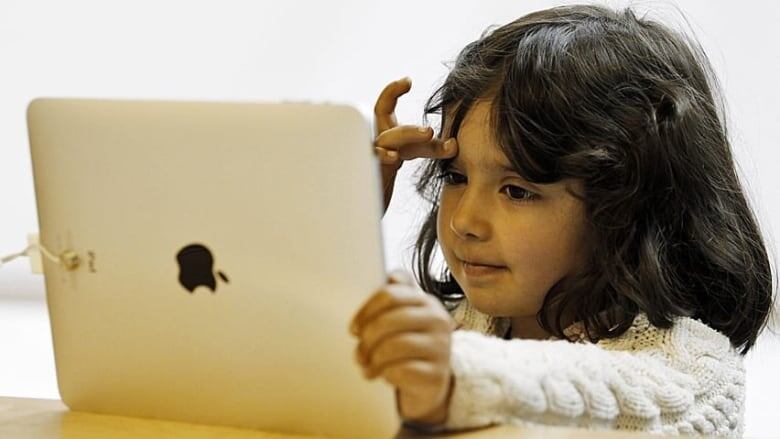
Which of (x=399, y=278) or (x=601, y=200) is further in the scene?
(x=601, y=200)

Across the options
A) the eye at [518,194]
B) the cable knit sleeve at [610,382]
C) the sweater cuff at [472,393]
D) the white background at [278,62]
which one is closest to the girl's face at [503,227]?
the eye at [518,194]

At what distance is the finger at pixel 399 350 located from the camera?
868 mm

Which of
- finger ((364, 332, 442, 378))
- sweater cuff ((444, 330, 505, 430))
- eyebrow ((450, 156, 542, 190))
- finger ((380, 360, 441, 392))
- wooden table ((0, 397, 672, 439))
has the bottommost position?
wooden table ((0, 397, 672, 439))

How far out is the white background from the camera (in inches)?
84.7

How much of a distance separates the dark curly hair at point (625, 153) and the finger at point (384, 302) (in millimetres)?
438

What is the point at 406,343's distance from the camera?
874 millimetres

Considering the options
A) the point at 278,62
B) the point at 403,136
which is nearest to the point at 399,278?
the point at 403,136

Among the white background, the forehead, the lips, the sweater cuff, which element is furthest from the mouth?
the white background

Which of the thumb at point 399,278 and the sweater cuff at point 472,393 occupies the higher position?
the thumb at point 399,278

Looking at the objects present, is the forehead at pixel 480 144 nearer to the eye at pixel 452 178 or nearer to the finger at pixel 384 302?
Answer: the eye at pixel 452 178

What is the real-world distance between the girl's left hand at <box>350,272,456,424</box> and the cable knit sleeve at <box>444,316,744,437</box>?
3cm

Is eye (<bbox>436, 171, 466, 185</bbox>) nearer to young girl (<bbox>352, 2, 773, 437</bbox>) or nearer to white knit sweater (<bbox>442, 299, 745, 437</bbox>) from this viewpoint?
young girl (<bbox>352, 2, 773, 437</bbox>)

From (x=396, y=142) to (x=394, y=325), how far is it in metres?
0.58

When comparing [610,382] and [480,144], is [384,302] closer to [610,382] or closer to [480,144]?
[610,382]
